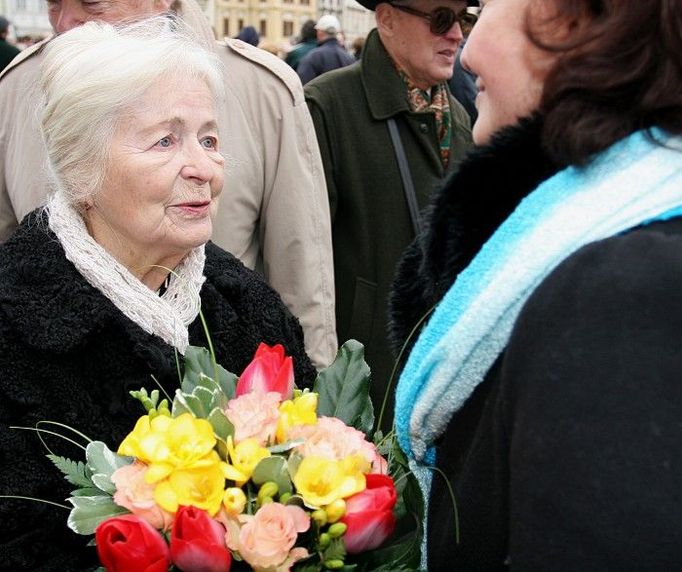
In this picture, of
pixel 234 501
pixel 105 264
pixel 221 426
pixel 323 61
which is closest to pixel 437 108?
pixel 105 264

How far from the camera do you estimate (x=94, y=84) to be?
7.13 ft

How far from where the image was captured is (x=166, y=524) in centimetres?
146

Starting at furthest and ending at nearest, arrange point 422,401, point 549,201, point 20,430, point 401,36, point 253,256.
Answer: point 401,36 < point 253,256 < point 20,430 < point 422,401 < point 549,201

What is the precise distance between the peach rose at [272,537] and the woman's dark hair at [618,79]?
628 mm

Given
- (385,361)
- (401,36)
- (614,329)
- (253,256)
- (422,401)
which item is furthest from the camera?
(401,36)

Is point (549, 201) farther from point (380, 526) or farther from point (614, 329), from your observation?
point (380, 526)

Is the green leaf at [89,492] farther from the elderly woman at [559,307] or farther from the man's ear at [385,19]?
the man's ear at [385,19]

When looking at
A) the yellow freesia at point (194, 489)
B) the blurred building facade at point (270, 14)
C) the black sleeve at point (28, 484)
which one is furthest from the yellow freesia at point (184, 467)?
the blurred building facade at point (270, 14)

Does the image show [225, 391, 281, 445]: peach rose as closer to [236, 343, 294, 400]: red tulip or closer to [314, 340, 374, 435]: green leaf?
[236, 343, 294, 400]: red tulip

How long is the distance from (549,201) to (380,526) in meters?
0.56

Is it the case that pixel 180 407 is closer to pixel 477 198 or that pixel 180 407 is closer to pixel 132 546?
pixel 132 546

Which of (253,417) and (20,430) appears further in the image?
(20,430)

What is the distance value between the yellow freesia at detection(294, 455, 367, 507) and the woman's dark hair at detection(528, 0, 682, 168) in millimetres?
561

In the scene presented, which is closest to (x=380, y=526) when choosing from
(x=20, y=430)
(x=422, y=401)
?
(x=422, y=401)
